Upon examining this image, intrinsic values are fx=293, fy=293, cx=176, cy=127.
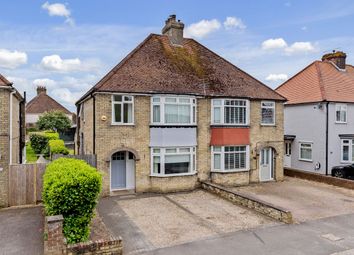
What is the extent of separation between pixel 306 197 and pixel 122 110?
33.3ft

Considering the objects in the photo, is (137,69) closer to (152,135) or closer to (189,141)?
(152,135)

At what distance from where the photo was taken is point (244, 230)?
386 inches

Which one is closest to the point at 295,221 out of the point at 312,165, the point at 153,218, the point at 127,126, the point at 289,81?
the point at 153,218

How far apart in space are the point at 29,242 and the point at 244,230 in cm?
671

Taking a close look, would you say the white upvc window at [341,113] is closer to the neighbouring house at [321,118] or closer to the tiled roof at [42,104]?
the neighbouring house at [321,118]

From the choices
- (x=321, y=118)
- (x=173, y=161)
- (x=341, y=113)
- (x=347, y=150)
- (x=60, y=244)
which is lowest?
(x=60, y=244)

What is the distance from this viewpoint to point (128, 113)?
15008 mm

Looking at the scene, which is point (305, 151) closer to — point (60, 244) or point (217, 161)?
point (217, 161)

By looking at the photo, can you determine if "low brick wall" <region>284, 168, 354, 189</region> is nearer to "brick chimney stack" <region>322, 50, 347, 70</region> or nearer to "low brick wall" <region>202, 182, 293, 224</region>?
"low brick wall" <region>202, 182, 293, 224</region>

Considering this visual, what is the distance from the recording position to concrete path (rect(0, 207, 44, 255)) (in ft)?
26.7

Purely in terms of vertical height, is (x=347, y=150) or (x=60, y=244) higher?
(x=347, y=150)

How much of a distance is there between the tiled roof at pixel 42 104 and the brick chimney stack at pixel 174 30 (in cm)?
3842

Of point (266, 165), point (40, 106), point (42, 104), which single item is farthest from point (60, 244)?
point (42, 104)

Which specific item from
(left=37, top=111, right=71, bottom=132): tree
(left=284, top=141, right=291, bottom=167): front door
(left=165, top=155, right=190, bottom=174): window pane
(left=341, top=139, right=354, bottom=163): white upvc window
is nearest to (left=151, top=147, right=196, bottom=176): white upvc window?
(left=165, top=155, right=190, bottom=174): window pane
